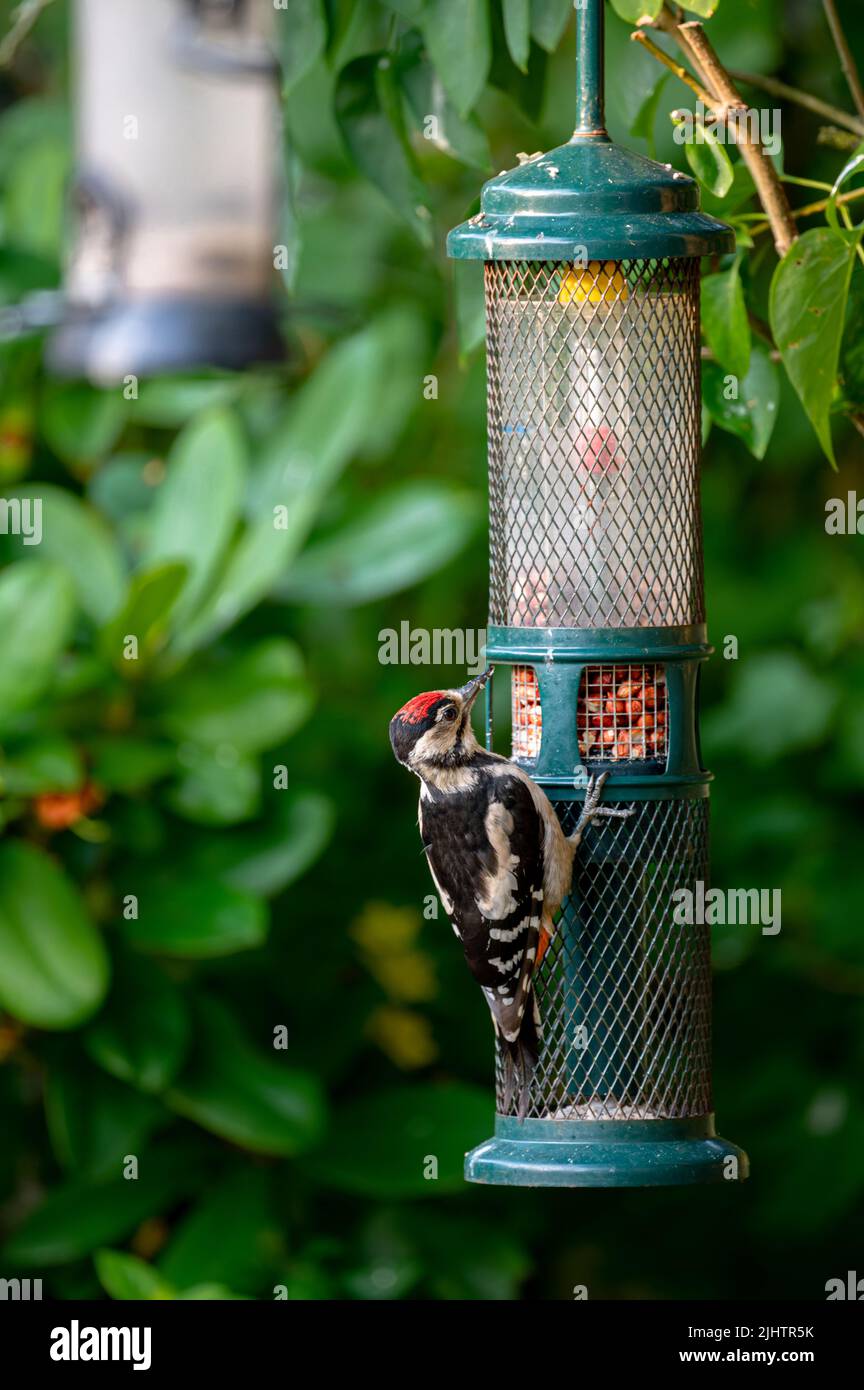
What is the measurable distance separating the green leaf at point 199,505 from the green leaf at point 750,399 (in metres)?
1.99

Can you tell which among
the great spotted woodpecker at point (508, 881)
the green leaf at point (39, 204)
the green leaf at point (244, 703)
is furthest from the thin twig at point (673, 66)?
the green leaf at point (39, 204)

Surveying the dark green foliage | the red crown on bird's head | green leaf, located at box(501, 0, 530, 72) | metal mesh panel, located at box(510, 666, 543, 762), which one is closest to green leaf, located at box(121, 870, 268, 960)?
the dark green foliage

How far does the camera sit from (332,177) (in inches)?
156

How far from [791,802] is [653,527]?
297cm

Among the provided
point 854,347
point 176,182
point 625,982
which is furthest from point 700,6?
point 176,182

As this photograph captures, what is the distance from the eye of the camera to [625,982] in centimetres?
351

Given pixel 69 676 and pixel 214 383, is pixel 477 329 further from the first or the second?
pixel 214 383

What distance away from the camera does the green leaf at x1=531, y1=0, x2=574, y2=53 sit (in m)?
3.08

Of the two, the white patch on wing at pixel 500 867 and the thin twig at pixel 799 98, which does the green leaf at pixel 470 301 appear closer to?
the thin twig at pixel 799 98

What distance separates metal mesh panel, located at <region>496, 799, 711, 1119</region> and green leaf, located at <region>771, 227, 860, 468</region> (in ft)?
3.06

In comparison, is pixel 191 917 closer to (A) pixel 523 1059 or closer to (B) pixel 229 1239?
(B) pixel 229 1239

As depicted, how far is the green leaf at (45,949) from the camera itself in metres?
4.98

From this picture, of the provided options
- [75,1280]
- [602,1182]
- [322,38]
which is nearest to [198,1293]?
[75,1280]

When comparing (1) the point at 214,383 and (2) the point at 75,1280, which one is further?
(1) the point at 214,383
